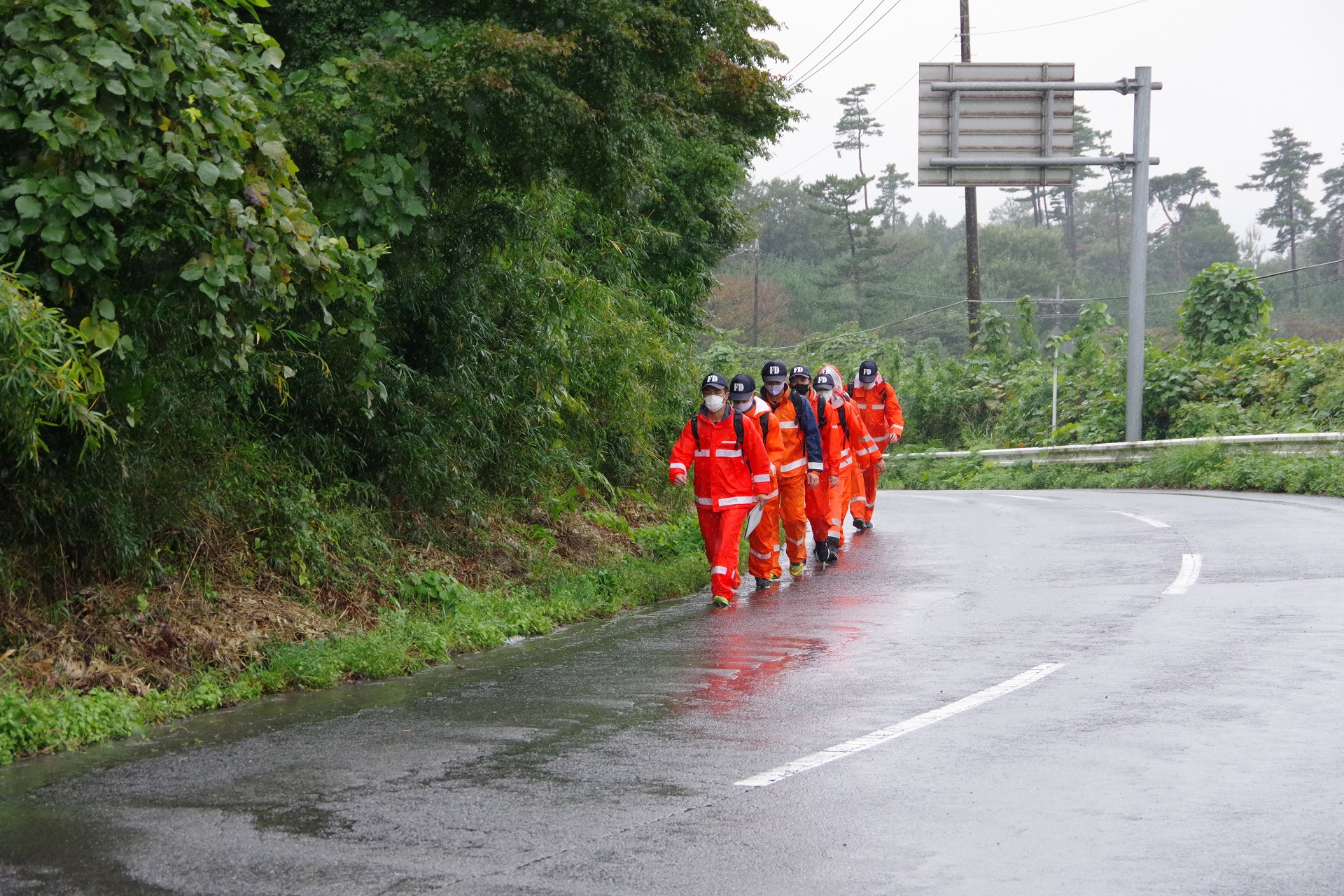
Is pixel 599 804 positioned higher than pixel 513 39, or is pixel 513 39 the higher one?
pixel 513 39

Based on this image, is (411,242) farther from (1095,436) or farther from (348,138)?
(1095,436)

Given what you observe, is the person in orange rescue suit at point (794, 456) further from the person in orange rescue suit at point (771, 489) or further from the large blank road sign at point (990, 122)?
the large blank road sign at point (990, 122)

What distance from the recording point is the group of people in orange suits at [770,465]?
11977 mm

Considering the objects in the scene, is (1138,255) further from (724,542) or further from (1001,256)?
(1001,256)

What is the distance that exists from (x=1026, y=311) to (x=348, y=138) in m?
33.0

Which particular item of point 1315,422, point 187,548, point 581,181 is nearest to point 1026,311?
point 1315,422

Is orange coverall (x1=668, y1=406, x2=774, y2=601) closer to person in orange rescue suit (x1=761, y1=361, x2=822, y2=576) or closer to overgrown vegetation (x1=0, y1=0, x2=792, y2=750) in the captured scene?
overgrown vegetation (x1=0, y1=0, x2=792, y2=750)

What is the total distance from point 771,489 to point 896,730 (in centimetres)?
563

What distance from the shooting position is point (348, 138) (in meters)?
8.93

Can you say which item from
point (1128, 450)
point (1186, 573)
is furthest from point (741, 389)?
point (1128, 450)

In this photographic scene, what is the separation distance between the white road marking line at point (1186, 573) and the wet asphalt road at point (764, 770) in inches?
25.7

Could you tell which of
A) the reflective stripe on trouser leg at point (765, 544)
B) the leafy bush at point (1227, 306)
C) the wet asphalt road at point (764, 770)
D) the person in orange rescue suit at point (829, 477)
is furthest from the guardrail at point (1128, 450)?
the reflective stripe on trouser leg at point (765, 544)

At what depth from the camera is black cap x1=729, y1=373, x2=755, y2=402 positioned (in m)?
12.2

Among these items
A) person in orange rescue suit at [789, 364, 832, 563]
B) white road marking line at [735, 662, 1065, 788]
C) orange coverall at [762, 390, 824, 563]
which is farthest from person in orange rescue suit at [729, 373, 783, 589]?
white road marking line at [735, 662, 1065, 788]
